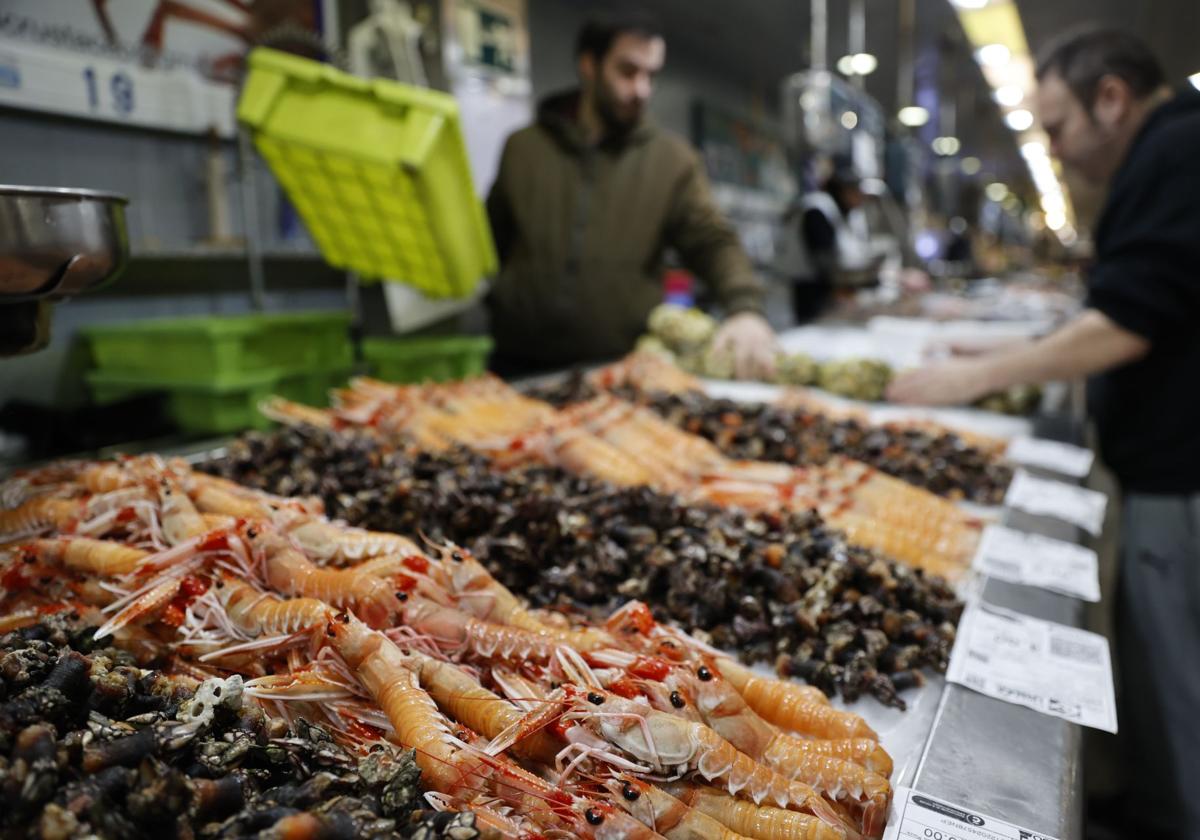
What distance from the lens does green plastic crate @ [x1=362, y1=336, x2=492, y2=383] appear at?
3.94 meters

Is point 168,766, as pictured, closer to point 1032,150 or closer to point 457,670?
point 457,670

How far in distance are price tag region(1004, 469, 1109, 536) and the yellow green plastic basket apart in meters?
2.34

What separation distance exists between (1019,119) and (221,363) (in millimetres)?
18676

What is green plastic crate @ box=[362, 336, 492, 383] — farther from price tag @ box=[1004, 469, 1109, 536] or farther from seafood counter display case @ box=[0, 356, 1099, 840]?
price tag @ box=[1004, 469, 1109, 536]

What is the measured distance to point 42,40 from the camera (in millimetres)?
3867

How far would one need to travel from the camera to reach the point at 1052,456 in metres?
3.09

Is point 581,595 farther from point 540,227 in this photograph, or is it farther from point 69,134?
point 69,134

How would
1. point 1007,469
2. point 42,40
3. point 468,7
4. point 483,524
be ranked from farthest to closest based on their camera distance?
point 468,7
point 42,40
point 1007,469
point 483,524

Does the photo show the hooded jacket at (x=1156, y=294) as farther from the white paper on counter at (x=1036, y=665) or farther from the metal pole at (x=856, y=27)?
the metal pole at (x=856, y=27)

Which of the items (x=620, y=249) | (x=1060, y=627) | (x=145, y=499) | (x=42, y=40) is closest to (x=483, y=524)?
(x=145, y=499)

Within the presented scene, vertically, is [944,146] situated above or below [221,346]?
above

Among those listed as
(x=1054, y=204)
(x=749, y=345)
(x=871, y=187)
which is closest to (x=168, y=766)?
(x=749, y=345)

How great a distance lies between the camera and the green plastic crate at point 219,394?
3.46 m

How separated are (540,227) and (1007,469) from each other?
10.0 ft
